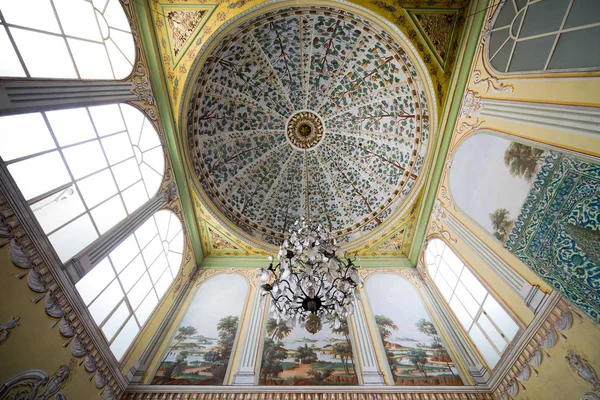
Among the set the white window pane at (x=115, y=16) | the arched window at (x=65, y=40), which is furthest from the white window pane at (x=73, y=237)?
the white window pane at (x=115, y=16)

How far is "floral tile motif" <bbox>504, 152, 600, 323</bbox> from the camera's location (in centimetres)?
333

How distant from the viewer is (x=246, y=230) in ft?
28.0

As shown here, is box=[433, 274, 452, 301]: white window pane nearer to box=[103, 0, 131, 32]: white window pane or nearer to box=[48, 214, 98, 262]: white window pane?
box=[48, 214, 98, 262]: white window pane

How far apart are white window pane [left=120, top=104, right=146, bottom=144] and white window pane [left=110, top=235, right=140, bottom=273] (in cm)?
214

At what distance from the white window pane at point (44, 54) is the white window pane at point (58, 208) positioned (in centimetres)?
170

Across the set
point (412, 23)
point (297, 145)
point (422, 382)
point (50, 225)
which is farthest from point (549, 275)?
point (50, 225)

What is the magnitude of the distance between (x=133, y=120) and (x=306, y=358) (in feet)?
21.0

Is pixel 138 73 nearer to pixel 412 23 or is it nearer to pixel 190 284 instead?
pixel 190 284

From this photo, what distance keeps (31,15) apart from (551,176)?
770cm

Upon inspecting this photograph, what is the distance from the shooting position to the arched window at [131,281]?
4.55 m

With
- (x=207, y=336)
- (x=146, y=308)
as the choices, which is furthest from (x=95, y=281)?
(x=207, y=336)

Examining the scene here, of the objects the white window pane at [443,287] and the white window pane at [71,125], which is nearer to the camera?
the white window pane at [71,125]

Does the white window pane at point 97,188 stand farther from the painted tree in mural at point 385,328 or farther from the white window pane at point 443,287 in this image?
the white window pane at point 443,287

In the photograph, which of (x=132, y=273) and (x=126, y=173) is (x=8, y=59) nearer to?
(x=126, y=173)
